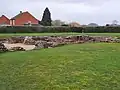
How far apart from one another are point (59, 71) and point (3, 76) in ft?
7.08

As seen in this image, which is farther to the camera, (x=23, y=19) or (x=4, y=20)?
(x=4, y=20)

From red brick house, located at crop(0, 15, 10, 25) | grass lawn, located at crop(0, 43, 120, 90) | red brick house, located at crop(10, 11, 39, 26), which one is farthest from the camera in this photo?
red brick house, located at crop(0, 15, 10, 25)

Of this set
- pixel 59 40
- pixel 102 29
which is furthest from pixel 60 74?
pixel 102 29

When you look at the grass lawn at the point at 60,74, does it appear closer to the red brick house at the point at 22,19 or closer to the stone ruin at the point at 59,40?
the stone ruin at the point at 59,40

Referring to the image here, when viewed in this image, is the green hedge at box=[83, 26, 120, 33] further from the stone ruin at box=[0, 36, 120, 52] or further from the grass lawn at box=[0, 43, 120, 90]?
the grass lawn at box=[0, 43, 120, 90]

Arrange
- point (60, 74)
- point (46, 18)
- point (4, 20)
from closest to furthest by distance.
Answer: point (60, 74) → point (46, 18) → point (4, 20)

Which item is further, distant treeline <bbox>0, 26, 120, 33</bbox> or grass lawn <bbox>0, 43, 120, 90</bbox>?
distant treeline <bbox>0, 26, 120, 33</bbox>

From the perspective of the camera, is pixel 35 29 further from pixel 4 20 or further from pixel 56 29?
pixel 4 20

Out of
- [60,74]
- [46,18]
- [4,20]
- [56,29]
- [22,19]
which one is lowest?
[56,29]

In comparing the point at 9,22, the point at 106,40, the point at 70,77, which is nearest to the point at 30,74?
the point at 70,77

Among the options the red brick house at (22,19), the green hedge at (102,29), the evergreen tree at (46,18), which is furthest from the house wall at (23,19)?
the green hedge at (102,29)

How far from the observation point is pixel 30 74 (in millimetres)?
12461

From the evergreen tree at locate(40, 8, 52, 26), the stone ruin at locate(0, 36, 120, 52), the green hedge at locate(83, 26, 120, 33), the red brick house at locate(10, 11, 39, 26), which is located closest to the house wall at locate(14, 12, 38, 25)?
the red brick house at locate(10, 11, 39, 26)

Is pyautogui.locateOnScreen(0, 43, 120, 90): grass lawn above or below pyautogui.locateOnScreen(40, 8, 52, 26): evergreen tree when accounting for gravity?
below
